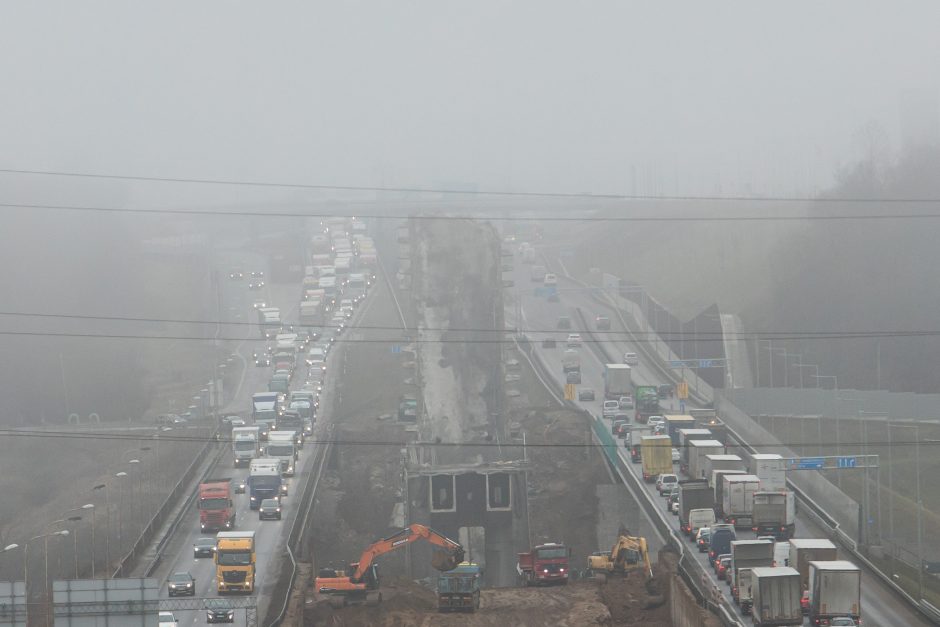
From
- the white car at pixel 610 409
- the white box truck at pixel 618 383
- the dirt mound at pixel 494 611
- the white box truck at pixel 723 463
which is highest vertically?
the white box truck at pixel 618 383

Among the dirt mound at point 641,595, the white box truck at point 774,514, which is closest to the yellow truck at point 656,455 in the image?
the white box truck at point 774,514

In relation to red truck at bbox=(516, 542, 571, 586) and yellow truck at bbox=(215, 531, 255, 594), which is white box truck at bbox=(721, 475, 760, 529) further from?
yellow truck at bbox=(215, 531, 255, 594)

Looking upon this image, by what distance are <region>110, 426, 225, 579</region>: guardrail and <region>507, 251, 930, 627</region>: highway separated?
24.2 metres

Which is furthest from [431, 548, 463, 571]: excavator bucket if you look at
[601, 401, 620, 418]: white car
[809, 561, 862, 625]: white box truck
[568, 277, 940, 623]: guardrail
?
[601, 401, 620, 418]: white car

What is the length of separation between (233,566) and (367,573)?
18.6 feet

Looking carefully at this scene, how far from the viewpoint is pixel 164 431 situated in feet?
339

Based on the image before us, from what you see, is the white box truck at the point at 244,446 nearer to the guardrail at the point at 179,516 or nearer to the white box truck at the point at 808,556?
the guardrail at the point at 179,516

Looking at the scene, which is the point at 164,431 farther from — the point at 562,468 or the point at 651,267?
the point at 651,267

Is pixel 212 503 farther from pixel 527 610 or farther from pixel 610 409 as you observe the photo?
pixel 610 409

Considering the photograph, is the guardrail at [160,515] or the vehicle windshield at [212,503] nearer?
the guardrail at [160,515]

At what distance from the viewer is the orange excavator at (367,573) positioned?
58062 mm

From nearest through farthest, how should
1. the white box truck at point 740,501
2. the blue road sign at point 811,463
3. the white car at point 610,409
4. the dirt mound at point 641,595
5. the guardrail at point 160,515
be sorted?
the dirt mound at point 641,595
the guardrail at point 160,515
the blue road sign at point 811,463
the white box truck at point 740,501
the white car at point 610,409

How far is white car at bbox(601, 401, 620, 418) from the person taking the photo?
107 m

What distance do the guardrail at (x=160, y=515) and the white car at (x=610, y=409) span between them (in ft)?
94.0
